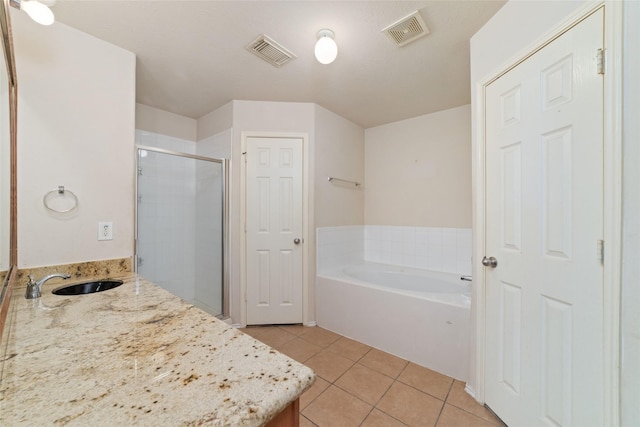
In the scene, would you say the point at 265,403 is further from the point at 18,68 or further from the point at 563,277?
the point at 18,68

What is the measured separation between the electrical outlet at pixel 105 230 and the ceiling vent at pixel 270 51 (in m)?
1.51

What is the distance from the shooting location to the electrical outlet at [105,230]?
1.51 meters

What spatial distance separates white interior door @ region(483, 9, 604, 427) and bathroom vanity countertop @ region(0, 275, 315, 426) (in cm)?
117

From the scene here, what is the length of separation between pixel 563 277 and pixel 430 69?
1.69 metres

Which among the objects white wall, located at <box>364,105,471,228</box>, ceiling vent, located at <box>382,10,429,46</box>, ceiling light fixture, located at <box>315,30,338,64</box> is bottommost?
white wall, located at <box>364,105,471,228</box>

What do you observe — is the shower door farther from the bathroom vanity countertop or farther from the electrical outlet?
the bathroom vanity countertop

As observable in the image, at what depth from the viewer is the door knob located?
4.46 feet

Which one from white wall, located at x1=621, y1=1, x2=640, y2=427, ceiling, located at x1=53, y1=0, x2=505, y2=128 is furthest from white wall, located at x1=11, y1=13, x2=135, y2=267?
white wall, located at x1=621, y1=1, x2=640, y2=427

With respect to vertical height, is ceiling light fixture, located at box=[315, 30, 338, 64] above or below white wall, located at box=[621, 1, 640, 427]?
above

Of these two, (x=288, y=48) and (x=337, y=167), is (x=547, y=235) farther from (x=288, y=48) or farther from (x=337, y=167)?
(x=337, y=167)

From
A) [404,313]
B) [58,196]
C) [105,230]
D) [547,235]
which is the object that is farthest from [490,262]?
[58,196]

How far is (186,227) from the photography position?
2689mm

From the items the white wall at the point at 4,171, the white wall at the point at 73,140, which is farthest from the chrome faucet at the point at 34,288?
the white wall at the point at 73,140

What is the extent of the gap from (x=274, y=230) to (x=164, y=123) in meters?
1.74
